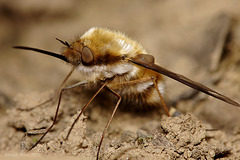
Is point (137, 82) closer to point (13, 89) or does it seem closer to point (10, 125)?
point (10, 125)

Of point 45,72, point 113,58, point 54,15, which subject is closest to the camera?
point 113,58

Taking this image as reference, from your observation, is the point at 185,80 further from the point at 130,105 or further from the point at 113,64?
the point at 130,105

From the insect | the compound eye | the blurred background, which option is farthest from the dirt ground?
the compound eye

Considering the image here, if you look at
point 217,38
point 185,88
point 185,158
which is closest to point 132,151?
point 185,158

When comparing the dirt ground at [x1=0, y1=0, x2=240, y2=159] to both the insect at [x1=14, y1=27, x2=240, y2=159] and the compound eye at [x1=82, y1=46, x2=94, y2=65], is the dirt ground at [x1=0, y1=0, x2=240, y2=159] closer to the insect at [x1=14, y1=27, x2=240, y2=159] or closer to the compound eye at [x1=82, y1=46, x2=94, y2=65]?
the insect at [x1=14, y1=27, x2=240, y2=159]

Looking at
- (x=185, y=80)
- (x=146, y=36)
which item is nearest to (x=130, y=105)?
(x=185, y=80)

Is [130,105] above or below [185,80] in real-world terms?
above
